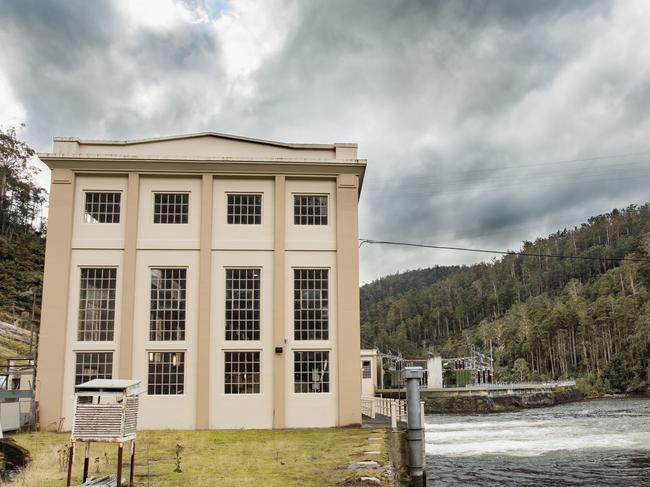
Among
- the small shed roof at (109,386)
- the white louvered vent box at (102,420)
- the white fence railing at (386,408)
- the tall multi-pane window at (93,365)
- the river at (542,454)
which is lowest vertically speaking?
the river at (542,454)

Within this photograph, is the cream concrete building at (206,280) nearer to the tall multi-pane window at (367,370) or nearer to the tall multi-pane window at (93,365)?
the tall multi-pane window at (93,365)

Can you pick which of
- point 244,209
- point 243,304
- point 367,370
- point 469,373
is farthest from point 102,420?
point 469,373

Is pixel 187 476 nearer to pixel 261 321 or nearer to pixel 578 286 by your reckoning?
pixel 261 321

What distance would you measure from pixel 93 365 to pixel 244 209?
7.16 meters

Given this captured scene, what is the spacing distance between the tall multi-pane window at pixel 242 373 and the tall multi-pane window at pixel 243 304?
0.62m

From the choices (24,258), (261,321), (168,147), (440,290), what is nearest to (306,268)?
(261,321)

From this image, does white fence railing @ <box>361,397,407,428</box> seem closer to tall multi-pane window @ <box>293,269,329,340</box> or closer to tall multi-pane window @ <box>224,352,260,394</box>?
tall multi-pane window @ <box>293,269,329,340</box>

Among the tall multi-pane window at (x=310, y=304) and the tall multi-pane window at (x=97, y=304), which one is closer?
the tall multi-pane window at (x=97, y=304)

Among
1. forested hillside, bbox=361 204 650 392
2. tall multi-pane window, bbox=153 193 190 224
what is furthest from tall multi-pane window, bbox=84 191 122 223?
forested hillside, bbox=361 204 650 392

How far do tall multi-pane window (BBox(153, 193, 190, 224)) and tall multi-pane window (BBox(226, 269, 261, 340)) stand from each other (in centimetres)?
258

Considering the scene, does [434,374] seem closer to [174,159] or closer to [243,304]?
[243,304]

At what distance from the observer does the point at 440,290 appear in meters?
191

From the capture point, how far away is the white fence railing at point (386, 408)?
60.4 feet

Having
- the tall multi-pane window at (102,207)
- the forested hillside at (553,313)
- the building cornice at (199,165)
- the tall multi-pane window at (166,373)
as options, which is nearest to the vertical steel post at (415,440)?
the tall multi-pane window at (166,373)
